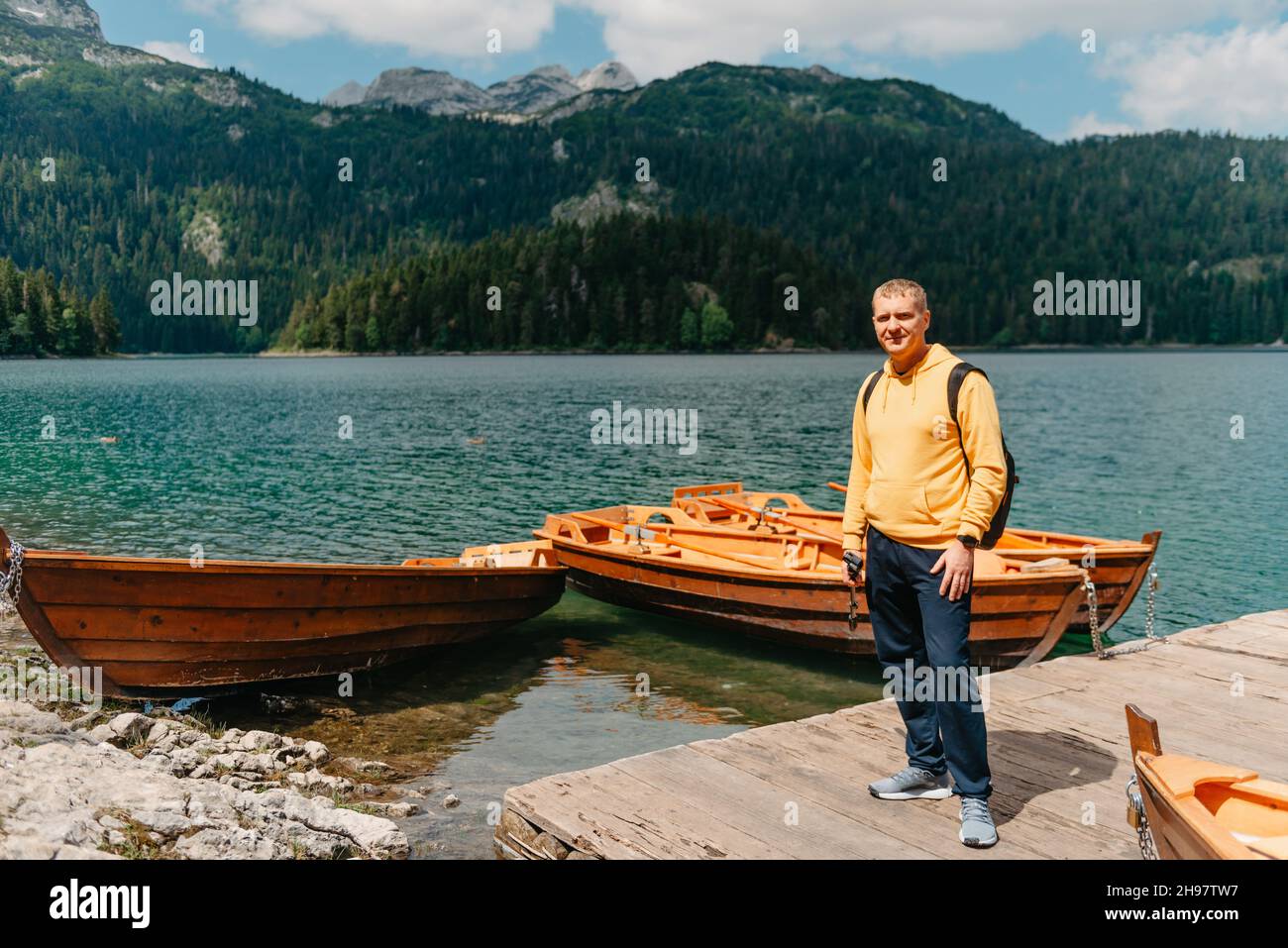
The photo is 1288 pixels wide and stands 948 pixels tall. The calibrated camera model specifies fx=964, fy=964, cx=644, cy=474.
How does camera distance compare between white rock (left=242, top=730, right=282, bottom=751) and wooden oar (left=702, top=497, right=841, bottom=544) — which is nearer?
white rock (left=242, top=730, right=282, bottom=751)

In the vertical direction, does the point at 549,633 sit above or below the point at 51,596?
below

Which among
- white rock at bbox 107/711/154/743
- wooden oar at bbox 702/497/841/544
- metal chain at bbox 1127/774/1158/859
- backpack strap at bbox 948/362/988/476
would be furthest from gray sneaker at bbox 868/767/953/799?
wooden oar at bbox 702/497/841/544

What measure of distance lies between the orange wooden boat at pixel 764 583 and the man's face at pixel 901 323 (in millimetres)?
6883

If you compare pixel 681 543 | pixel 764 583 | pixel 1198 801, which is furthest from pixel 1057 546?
pixel 1198 801

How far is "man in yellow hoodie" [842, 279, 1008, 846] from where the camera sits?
564 centimetres

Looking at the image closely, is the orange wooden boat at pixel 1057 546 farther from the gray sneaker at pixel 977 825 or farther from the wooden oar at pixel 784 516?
the gray sneaker at pixel 977 825

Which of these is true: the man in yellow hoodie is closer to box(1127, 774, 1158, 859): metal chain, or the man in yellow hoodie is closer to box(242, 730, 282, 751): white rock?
box(1127, 774, 1158, 859): metal chain

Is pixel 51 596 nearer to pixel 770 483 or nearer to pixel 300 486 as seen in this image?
pixel 300 486

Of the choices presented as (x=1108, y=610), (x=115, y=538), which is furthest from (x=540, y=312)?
(x=1108, y=610)

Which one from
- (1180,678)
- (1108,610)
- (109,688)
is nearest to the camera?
(1180,678)

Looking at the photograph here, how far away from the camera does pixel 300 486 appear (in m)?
36.9

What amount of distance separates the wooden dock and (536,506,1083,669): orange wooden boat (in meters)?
3.89

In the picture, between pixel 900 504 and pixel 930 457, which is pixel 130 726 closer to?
pixel 900 504
